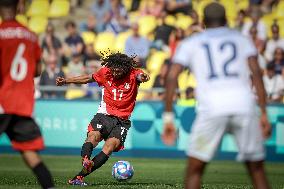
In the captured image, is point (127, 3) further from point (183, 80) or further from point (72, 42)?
point (183, 80)

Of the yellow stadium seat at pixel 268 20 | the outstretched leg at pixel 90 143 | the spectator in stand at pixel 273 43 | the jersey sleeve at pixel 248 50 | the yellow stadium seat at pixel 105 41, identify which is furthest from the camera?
the yellow stadium seat at pixel 105 41

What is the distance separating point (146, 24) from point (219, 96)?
17362 mm

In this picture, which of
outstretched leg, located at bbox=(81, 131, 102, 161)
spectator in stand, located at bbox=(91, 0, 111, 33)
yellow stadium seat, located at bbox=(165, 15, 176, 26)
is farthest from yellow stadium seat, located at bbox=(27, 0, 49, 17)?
outstretched leg, located at bbox=(81, 131, 102, 161)

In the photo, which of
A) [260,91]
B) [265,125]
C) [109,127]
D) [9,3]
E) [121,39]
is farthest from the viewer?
[121,39]

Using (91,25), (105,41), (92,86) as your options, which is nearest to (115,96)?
(92,86)

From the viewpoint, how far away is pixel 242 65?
9.03 metres

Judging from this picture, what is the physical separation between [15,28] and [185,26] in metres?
16.1

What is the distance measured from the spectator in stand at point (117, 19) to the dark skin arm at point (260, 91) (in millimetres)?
16935

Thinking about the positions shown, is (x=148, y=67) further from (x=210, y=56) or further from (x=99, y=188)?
(x=210, y=56)

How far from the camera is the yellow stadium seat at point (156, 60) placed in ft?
80.1

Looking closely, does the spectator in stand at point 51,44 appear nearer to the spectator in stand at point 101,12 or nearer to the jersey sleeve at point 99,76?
the spectator in stand at point 101,12

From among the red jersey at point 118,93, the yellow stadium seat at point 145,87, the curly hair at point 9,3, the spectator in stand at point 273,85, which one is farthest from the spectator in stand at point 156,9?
the curly hair at point 9,3

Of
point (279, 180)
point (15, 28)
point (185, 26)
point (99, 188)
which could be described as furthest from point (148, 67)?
point (15, 28)

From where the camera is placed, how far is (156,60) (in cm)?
2455
